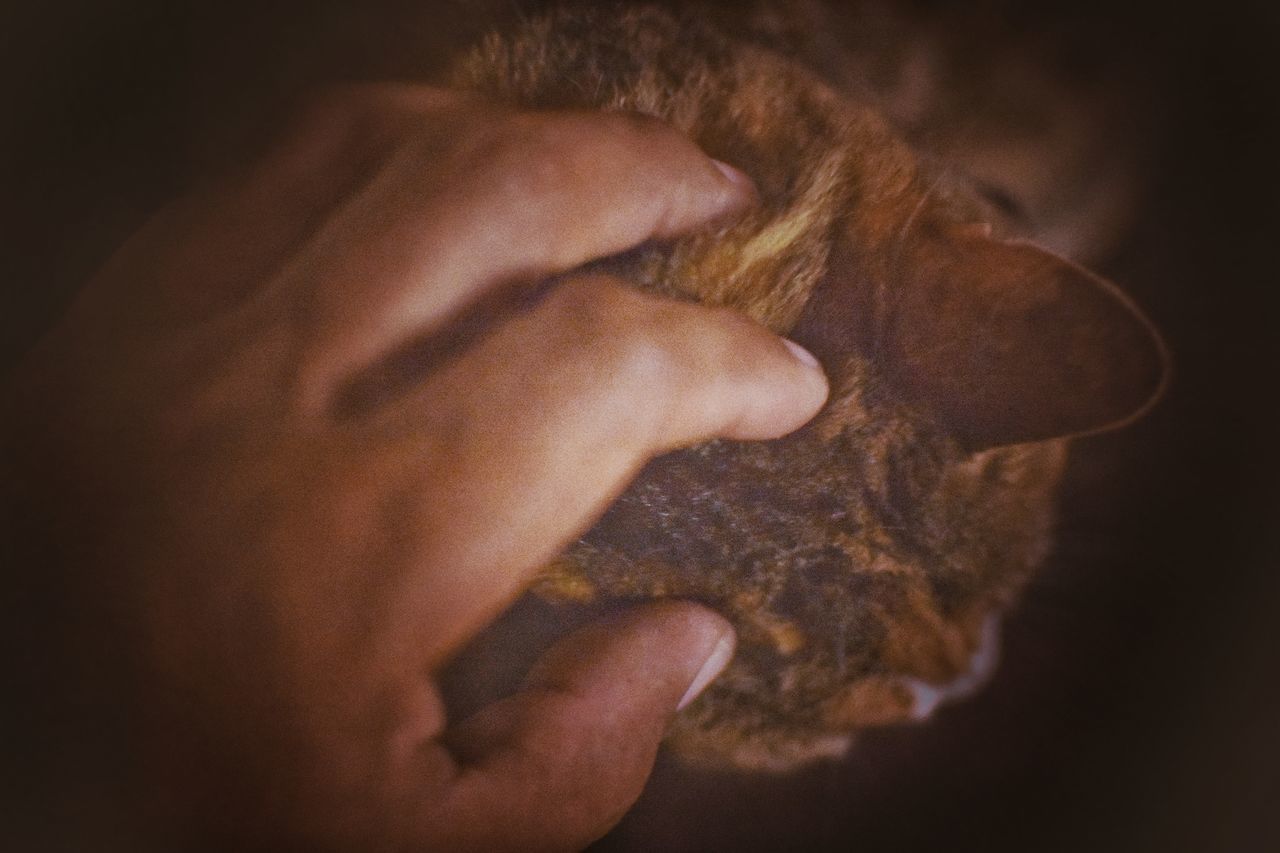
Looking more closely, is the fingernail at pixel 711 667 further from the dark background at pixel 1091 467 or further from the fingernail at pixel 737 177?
the fingernail at pixel 737 177

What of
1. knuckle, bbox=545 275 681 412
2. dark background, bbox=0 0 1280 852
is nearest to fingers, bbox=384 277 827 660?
knuckle, bbox=545 275 681 412

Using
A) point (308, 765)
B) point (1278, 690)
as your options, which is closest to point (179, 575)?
point (308, 765)

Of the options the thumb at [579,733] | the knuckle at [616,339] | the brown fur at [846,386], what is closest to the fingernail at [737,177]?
the brown fur at [846,386]

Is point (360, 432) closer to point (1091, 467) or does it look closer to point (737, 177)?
point (737, 177)

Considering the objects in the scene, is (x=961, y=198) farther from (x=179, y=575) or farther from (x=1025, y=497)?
(x=179, y=575)

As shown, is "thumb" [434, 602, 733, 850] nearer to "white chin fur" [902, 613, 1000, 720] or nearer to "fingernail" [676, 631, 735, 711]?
"fingernail" [676, 631, 735, 711]

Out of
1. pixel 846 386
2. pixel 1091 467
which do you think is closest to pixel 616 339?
pixel 846 386
